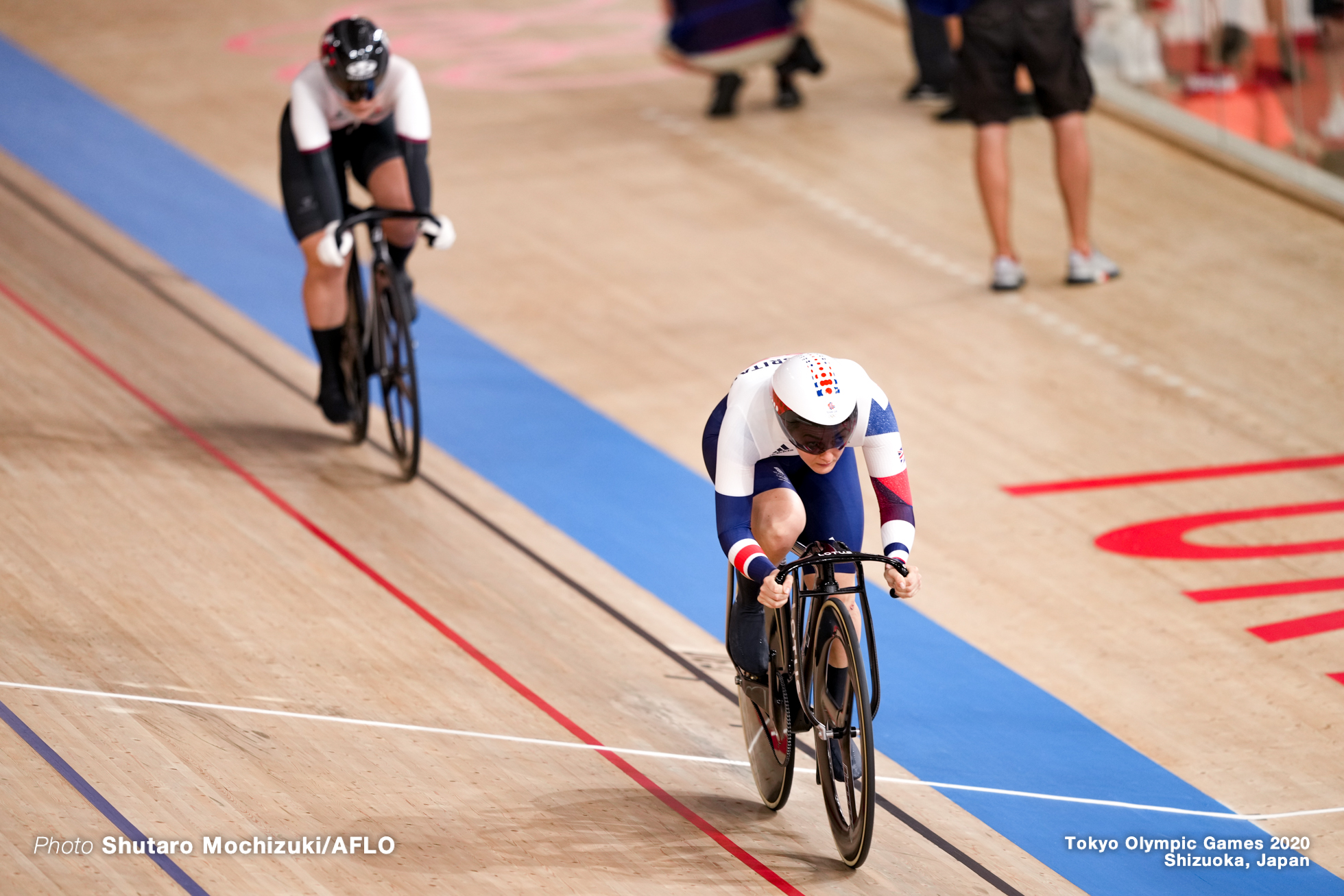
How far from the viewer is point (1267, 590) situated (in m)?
4.64

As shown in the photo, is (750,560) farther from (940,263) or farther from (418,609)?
(940,263)

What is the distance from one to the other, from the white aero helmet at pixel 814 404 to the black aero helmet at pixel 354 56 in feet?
7.01

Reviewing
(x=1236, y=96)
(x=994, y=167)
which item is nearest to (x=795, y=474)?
(x=994, y=167)

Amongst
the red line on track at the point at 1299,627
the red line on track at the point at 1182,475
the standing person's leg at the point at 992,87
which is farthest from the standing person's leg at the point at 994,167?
the red line on track at the point at 1299,627

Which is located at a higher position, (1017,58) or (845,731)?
(1017,58)

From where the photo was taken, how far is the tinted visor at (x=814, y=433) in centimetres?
303

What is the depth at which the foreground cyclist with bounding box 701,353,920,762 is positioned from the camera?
10.0ft

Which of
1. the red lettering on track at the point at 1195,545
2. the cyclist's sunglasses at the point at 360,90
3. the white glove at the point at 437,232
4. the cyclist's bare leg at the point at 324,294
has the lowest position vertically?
the red lettering on track at the point at 1195,545

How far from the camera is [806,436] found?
120 inches

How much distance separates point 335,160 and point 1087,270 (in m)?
3.28

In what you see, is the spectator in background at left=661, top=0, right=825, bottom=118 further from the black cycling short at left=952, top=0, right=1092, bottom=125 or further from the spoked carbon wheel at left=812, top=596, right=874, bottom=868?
the spoked carbon wheel at left=812, top=596, right=874, bottom=868

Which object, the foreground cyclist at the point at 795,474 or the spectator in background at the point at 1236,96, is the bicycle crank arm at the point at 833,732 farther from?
the spectator in background at the point at 1236,96

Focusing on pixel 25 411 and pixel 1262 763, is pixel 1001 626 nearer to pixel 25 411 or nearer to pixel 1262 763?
Result: pixel 1262 763

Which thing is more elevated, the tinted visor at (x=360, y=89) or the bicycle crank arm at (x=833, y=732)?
the tinted visor at (x=360, y=89)
